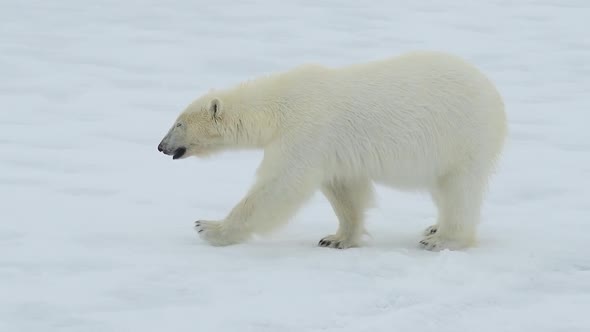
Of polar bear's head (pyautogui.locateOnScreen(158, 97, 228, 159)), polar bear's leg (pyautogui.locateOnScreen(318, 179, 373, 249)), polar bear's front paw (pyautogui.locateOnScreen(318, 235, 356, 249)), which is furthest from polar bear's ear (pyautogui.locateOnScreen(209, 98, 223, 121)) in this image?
polar bear's front paw (pyautogui.locateOnScreen(318, 235, 356, 249))

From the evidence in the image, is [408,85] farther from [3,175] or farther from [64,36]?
[64,36]

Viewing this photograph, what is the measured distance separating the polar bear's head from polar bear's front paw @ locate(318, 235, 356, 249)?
853mm

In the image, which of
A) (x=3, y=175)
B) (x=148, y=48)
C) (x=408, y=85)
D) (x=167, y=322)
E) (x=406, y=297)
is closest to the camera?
(x=167, y=322)

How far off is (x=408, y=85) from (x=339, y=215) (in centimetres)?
91

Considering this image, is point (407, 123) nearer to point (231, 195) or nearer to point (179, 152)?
point (179, 152)

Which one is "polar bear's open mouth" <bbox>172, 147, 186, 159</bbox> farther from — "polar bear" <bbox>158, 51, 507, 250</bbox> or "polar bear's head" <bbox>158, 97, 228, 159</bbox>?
"polar bear" <bbox>158, 51, 507, 250</bbox>

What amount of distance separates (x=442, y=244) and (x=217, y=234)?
133 centimetres

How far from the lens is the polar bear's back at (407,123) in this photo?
6039mm

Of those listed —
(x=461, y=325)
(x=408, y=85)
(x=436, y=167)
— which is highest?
(x=408, y=85)

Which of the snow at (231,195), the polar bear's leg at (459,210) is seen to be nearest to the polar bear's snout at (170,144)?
the snow at (231,195)

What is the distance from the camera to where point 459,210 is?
6129mm

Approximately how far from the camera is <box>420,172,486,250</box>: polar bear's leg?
20.0 feet

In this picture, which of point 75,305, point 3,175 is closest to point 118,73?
point 3,175

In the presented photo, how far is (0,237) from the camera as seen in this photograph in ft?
19.2
